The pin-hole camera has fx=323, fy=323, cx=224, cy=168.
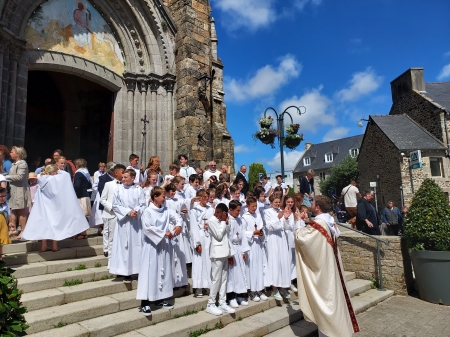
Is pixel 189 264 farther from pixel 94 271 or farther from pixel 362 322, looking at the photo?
pixel 362 322

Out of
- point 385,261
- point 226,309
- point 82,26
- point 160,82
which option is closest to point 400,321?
point 385,261

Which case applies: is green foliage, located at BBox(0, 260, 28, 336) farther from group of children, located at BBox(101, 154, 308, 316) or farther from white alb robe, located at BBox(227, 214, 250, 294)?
white alb robe, located at BBox(227, 214, 250, 294)

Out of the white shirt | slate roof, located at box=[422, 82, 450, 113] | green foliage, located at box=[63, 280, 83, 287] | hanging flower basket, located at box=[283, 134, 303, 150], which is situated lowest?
green foliage, located at box=[63, 280, 83, 287]

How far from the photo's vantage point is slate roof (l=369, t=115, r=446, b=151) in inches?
874

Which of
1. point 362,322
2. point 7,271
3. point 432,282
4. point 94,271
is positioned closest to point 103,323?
point 94,271

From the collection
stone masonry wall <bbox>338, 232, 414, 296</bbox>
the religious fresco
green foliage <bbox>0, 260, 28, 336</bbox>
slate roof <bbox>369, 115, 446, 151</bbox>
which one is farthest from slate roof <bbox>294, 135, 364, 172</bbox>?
green foliage <bbox>0, 260, 28, 336</bbox>

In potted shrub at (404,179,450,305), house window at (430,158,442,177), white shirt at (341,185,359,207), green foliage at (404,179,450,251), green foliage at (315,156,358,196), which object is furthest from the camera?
green foliage at (315,156,358,196)

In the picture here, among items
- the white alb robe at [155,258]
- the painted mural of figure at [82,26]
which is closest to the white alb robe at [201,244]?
the white alb robe at [155,258]

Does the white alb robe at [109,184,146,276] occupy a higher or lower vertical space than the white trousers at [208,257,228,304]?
higher

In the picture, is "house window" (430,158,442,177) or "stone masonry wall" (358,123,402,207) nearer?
"house window" (430,158,442,177)

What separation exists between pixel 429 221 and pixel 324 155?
140ft

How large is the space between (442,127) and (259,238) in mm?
22430

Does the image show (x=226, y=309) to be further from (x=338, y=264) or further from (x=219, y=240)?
(x=338, y=264)

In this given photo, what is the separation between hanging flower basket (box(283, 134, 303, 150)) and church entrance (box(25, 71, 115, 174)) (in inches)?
297
